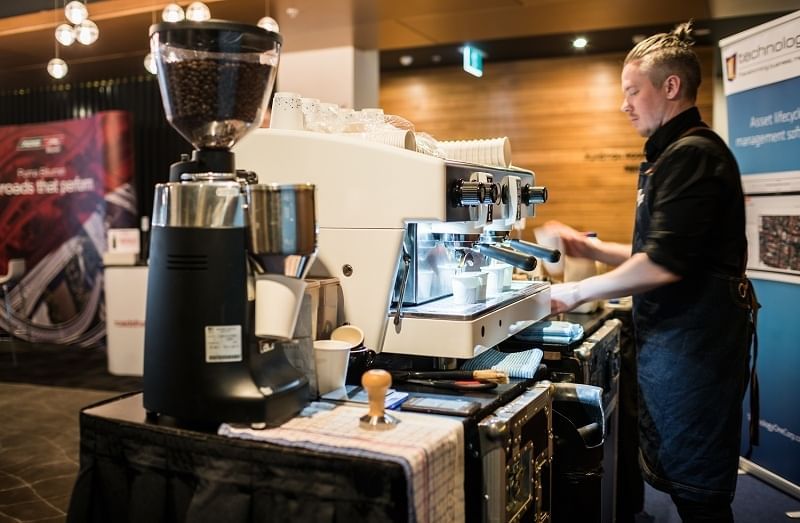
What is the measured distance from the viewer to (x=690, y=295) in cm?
184

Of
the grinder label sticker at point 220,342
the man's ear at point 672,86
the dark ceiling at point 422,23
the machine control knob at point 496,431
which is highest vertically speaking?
the dark ceiling at point 422,23

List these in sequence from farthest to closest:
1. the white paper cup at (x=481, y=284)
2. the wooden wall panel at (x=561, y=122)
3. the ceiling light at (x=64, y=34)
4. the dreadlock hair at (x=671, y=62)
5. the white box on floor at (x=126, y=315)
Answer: the wooden wall panel at (x=561, y=122), the white box on floor at (x=126, y=315), the ceiling light at (x=64, y=34), the dreadlock hair at (x=671, y=62), the white paper cup at (x=481, y=284)

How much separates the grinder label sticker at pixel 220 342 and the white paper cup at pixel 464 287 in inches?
24.8

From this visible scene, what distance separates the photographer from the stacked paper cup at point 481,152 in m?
2.06

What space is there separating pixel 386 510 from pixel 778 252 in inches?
117

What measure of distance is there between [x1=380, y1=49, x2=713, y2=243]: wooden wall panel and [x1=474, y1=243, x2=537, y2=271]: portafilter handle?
4.65 meters

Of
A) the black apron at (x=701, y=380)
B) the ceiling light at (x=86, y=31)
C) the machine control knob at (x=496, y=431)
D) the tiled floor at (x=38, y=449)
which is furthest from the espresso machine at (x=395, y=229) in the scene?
the ceiling light at (x=86, y=31)

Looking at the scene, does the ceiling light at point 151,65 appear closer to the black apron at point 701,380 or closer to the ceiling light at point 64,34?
the ceiling light at point 64,34

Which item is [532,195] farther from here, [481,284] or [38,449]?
[38,449]

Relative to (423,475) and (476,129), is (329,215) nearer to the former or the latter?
(423,475)

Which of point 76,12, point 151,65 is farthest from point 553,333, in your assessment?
point 76,12

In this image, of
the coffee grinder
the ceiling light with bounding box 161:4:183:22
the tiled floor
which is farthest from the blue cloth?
the ceiling light with bounding box 161:4:183:22

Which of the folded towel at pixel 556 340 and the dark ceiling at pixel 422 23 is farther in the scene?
the dark ceiling at pixel 422 23

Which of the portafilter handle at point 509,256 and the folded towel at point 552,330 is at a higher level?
the portafilter handle at point 509,256
